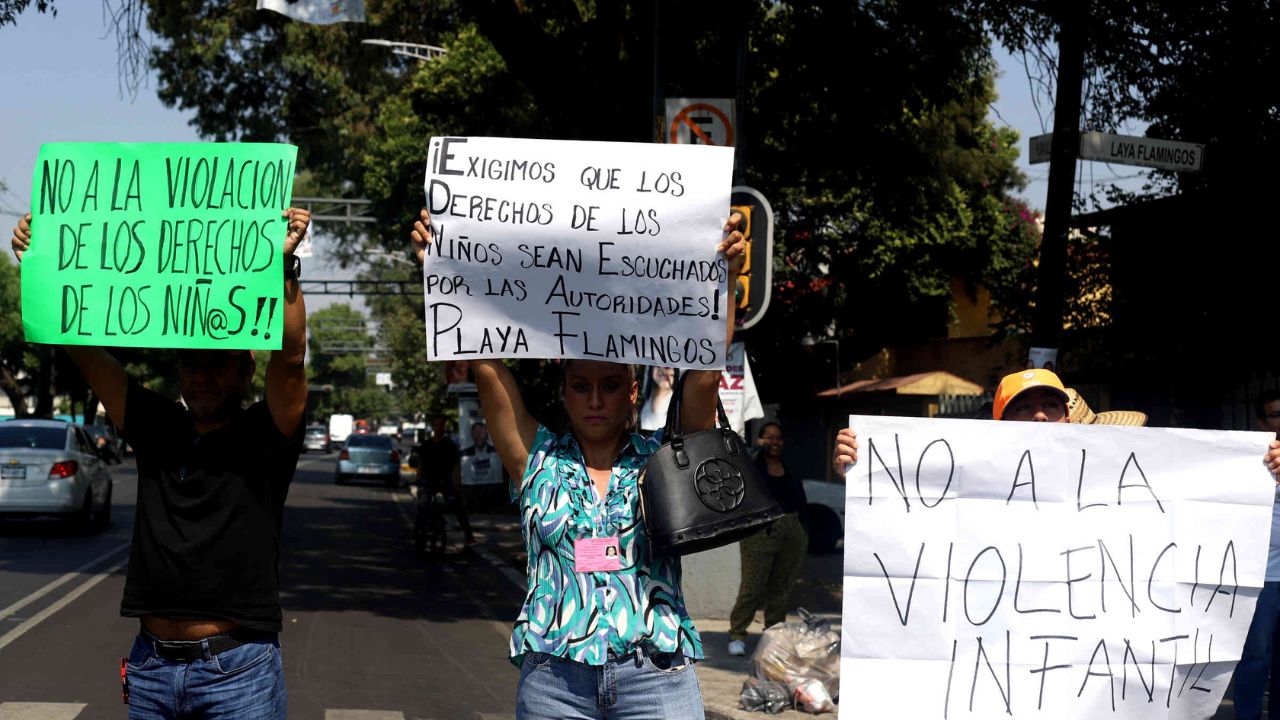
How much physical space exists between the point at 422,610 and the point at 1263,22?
8.77m

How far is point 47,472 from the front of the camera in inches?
753

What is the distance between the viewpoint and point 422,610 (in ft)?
44.2

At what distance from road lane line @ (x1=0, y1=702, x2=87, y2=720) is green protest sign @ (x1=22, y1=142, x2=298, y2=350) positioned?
4.40 metres

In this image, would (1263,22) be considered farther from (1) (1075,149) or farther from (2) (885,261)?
(2) (885,261)

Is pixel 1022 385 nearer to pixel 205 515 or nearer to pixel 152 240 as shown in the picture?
pixel 205 515

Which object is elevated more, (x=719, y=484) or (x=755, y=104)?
(x=755, y=104)

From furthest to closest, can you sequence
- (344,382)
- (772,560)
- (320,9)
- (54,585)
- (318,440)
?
(344,382), (318,440), (54,585), (320,9), (772,560)

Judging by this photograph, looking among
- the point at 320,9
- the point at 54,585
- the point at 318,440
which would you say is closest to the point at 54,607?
the point at 54,585

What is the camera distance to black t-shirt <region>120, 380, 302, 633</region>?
375 cm

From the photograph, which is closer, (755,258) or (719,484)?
(719,484)

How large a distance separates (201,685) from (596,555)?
3.49ft

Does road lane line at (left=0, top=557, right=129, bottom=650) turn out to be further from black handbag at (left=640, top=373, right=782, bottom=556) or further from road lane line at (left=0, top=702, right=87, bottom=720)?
black handbag at (left=640, top=373, right=782, bottom=556)

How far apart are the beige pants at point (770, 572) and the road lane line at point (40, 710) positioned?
15.2ft

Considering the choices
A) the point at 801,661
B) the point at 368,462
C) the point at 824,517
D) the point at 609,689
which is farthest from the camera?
the point at 368,462
